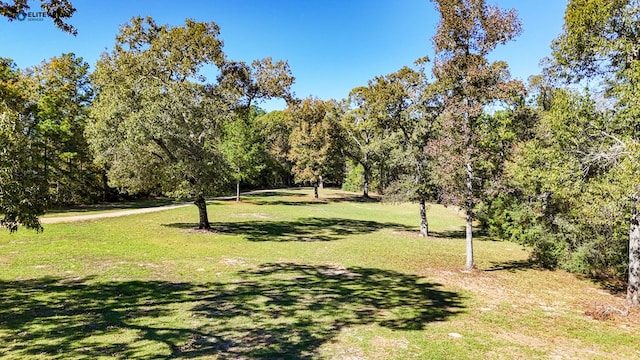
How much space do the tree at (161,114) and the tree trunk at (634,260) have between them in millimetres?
18576

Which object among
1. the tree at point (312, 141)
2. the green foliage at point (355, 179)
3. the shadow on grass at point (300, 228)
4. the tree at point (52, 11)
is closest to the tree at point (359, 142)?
the green foliage at point (355, 179)

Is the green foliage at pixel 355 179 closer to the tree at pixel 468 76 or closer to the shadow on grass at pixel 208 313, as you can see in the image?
the tree at pixel 468 76

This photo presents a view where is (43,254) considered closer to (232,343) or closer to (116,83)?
(116,83)

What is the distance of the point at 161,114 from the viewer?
1973 cm

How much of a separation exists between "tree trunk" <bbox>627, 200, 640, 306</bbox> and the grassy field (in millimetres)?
511

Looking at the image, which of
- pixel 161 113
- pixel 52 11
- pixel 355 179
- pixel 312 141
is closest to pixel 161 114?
pixel 161 113

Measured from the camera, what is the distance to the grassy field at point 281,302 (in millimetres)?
8016

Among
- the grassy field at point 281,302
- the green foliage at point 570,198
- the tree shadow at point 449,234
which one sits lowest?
the tree shadow at point 449,234

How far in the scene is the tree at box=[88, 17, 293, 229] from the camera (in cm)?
1948

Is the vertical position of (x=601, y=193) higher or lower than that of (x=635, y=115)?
lower

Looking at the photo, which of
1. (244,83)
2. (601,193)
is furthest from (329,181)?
(601,193)

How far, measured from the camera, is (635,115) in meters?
10.7

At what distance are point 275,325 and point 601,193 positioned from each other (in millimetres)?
9952

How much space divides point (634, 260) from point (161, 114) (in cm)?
2062
